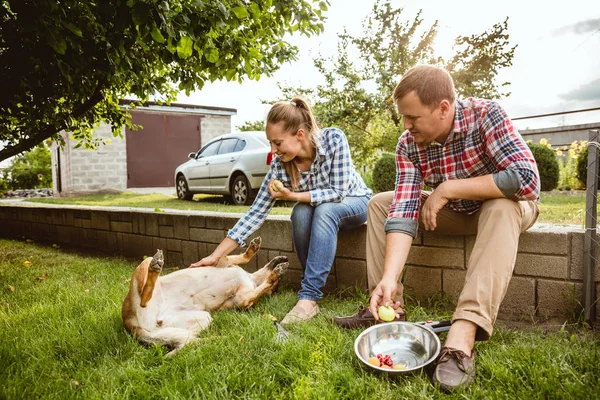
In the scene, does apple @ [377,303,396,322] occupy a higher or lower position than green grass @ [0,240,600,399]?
higher

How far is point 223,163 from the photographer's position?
27.2ft

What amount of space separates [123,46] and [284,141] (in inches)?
63.5


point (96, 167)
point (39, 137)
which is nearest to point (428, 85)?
point (39, 137)

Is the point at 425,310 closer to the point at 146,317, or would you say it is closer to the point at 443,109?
the point at 443,109

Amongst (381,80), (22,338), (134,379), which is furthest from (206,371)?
(381,80)

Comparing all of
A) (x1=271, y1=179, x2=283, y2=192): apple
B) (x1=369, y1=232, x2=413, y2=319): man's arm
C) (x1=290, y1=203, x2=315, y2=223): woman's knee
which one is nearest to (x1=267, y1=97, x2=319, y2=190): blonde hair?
(x1=271, y1=179, x2=283, y2=192): apple

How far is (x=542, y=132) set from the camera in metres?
11.5

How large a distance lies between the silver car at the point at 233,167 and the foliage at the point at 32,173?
44.1ft

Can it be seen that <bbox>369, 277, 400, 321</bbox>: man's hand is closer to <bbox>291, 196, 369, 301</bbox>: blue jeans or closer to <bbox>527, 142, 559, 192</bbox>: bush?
<bbox>291, 196, 369, 301</bbox>: blue jeans

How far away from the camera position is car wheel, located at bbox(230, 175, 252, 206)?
774 centimetres

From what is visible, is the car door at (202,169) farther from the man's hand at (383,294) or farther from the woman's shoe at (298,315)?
the man's hand at (383,294)

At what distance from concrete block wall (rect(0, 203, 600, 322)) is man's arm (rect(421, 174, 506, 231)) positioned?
0.56 m

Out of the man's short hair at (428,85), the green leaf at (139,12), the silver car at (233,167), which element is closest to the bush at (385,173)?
the silver car at (233,167)

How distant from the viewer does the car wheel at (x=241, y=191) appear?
305 inches
